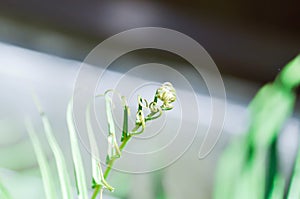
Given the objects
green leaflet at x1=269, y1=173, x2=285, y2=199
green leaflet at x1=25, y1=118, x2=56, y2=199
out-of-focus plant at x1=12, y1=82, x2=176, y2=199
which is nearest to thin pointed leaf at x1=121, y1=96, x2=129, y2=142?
out-of-focus plant at x1=12, y1=82, x2=176, y2=199

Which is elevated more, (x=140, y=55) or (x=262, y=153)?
(x=140, y=55)

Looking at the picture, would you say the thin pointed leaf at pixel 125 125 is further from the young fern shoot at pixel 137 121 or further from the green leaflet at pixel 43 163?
the green leaflet at pixel 43 163

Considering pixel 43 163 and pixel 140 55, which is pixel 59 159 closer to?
pixel 43 163

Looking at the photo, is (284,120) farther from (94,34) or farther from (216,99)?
(94,34)

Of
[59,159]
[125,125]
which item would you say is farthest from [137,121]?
[59,159]

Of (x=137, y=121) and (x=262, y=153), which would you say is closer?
(x=137, y=121)

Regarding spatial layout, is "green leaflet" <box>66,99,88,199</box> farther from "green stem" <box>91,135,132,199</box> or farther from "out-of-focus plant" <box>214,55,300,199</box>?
"out-of-focus plant" <box>214,55,300,199</box>

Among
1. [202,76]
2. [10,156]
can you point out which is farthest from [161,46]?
[10,156]
